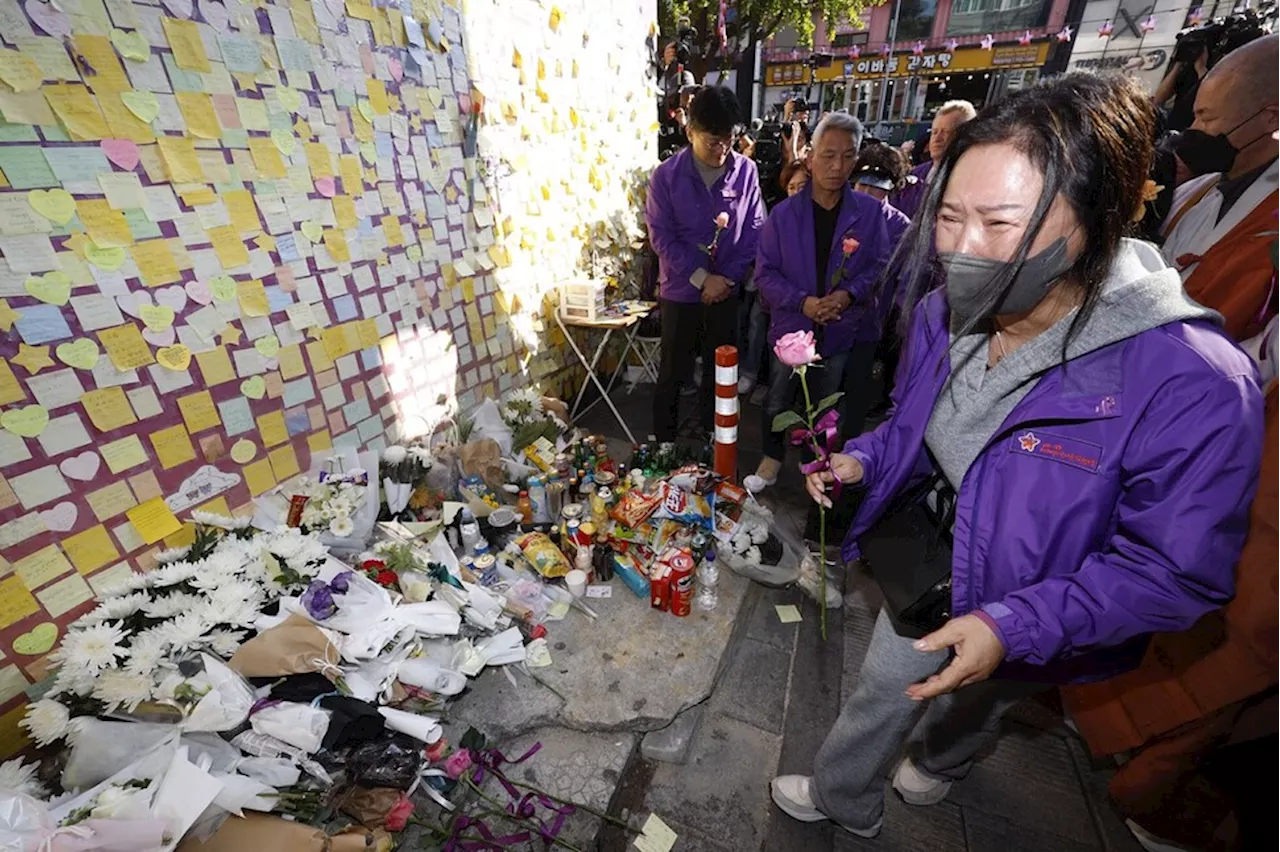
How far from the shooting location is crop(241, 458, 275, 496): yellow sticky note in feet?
7.89

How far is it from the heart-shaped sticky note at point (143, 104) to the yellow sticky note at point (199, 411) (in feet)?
3.31

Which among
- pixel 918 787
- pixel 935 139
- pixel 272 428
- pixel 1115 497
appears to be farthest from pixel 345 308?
pixel 935 139

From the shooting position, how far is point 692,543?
287cm

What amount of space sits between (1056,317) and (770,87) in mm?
25785

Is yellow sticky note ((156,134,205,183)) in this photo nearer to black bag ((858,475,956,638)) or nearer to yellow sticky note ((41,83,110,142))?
yellow sticky note ((41,83,110,142))

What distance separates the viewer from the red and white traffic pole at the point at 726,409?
300 cm

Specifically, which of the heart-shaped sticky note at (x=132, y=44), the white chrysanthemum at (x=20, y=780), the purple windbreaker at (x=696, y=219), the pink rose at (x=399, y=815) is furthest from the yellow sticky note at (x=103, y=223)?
the purple windbreaker at (x=696, y=219)

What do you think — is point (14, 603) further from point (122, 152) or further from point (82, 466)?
point (122, 152)

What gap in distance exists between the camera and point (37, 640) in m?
1.83

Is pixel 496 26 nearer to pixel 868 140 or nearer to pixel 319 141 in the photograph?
pixel 319 141

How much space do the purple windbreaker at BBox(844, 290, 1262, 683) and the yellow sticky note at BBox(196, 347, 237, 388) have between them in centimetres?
274

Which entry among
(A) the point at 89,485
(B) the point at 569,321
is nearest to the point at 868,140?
(B) the point at 569,321

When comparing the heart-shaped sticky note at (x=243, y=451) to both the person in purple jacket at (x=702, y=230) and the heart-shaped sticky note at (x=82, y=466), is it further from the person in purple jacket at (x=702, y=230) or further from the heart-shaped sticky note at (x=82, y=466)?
the person in purple jacket at (x=702, y=230)

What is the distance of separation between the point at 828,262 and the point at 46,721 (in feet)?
12.3
